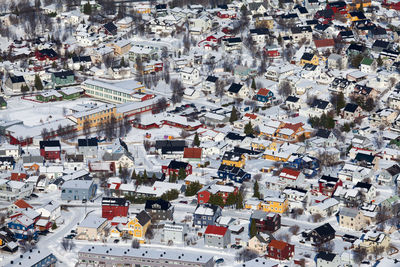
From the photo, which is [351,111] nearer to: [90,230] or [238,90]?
[238,90]

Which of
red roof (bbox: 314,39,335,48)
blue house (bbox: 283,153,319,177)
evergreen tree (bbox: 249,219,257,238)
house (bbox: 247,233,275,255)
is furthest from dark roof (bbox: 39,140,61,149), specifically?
red roof (bbox: 314,39,335,48)

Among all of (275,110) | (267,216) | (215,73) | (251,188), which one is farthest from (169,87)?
(267,216)

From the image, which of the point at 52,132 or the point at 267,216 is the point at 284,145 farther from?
the point at 52,132

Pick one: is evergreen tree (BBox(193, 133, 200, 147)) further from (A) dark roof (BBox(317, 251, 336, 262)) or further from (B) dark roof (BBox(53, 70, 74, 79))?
(A) dark roof (BBox(317, 251, 336, 262))

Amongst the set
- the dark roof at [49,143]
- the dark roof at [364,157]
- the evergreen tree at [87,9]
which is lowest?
the dark roof at [364,157]

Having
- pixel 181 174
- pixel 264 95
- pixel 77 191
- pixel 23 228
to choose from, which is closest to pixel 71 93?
pixel 264 95

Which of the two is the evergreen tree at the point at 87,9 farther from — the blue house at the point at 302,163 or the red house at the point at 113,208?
the red house at the point at 113,208

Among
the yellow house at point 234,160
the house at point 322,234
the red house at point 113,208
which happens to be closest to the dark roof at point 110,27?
the yellow house at point 234,160
